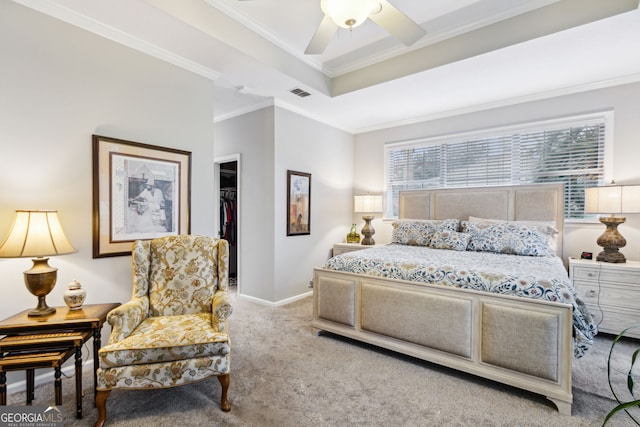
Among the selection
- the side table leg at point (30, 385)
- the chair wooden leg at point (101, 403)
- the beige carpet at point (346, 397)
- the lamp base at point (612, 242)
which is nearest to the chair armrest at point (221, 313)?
the beige carpet at point (346, 397)

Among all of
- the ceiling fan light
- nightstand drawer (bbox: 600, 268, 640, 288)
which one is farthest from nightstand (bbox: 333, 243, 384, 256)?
the ceiling fan light

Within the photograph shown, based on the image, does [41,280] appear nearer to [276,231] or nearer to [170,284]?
[170,284]

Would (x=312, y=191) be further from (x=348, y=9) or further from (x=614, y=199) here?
(x=614, y=199)

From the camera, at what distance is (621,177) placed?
341cm

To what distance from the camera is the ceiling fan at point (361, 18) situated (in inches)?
72.4

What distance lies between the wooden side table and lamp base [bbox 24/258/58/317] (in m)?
0.06

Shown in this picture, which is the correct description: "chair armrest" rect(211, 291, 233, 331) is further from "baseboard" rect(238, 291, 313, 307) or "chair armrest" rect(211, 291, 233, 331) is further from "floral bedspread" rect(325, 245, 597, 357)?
"baseboard" rect(238, 291, 313, 307)

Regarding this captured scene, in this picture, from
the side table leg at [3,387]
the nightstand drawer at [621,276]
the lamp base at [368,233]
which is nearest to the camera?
the side table leg at [3,387]

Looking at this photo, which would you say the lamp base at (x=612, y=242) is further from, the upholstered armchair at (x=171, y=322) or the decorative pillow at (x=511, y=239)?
the upholstered armchair at (x=171, y=322)

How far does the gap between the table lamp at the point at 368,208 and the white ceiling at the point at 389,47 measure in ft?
5.12

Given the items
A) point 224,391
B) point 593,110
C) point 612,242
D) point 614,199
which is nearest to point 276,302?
point 224,391

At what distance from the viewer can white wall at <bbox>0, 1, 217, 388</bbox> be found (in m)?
2.12

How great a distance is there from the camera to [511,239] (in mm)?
3283

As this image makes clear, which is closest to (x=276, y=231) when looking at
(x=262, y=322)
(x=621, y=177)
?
(x=262, y=322)
